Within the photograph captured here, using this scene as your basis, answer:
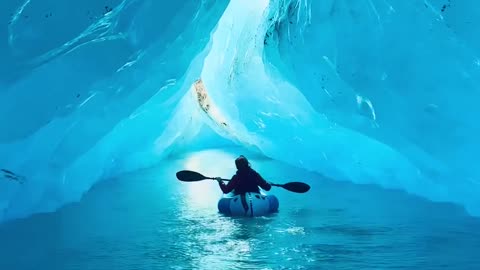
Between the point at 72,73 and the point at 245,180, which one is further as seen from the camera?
the point at 245,180

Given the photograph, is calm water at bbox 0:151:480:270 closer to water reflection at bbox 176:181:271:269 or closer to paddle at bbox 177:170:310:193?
water reflection at bbox 176:181:271:269

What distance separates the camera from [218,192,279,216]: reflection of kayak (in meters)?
9.32

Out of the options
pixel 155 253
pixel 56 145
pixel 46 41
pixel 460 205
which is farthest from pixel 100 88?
pixel 460 205

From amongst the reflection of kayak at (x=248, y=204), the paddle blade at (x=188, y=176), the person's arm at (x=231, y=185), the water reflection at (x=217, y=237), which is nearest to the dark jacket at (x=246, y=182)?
the person's arm at (x=231, y=185)

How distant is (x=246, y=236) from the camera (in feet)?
25.5

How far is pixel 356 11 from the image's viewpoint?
32.9ft

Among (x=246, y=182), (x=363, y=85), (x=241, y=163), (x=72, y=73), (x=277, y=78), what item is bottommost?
(x=246, y=182)

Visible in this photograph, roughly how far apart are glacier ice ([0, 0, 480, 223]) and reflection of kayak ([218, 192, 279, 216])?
98.9 inches

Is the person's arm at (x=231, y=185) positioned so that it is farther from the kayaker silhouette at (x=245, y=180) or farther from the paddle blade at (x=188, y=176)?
the paddle blade at (x=188, y=176)

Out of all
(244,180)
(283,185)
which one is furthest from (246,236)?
(283,185)

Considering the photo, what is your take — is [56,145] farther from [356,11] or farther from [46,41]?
[356,11]

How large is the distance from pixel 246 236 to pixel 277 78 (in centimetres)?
812

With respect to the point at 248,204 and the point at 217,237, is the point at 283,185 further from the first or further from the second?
the point at 217,237

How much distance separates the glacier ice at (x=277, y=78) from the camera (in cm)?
774
